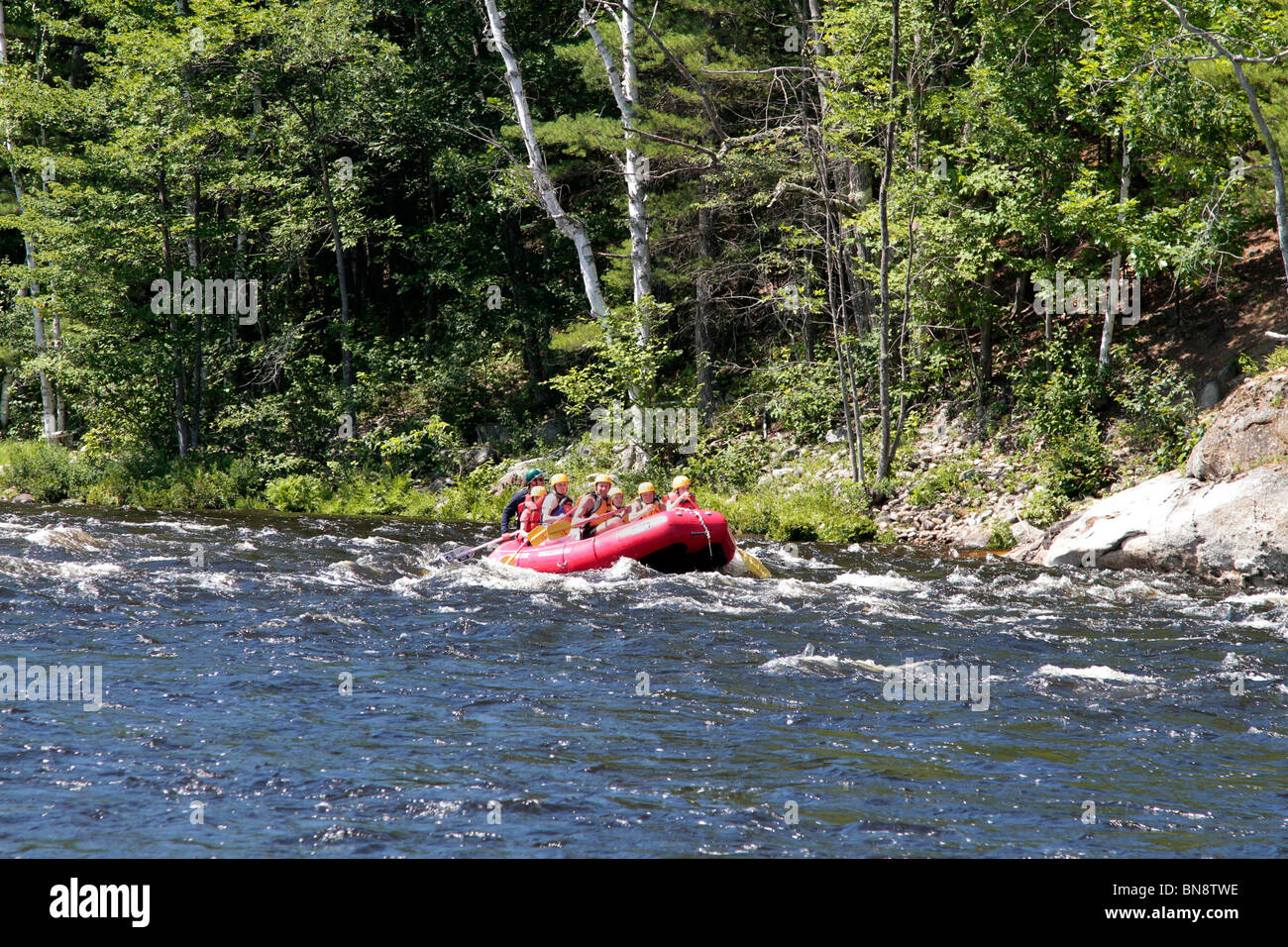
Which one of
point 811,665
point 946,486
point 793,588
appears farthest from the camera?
point 946,486

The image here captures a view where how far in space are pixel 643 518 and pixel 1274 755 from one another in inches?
306

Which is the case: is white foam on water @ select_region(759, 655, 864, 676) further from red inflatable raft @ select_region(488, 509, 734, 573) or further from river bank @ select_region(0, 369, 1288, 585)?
river bank @ select_region(0, 369, 1288, 585)

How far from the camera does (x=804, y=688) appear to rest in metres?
8.27

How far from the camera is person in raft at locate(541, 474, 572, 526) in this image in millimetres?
15180

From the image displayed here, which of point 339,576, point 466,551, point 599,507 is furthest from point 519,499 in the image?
point 339,576

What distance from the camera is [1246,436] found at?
45.0 feet

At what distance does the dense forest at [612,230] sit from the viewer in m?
17.3

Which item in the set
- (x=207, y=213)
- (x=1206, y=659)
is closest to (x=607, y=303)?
(x=207, y=213)

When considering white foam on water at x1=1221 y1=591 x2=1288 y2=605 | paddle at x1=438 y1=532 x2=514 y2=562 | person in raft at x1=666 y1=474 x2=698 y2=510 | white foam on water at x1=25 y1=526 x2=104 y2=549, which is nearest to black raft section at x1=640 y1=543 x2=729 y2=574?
person in raft at x1=666 y1=474 x2=698 y2=510

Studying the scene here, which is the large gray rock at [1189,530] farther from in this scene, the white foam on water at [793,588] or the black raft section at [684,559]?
the black raft section at [684,559]

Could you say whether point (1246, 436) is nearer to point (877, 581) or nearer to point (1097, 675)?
point (877, 581)

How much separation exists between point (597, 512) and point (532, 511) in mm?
879

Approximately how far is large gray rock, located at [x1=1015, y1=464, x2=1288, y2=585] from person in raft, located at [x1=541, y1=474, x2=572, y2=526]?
6299 millimetres

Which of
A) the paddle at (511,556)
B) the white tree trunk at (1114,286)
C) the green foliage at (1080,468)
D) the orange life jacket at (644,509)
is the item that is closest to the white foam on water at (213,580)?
the paddle at (511,556)
